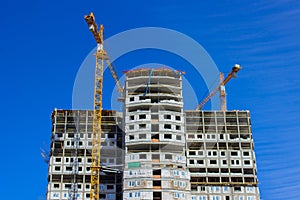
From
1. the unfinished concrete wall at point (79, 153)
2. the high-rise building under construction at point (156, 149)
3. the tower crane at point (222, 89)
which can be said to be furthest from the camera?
the tower crane at point (222, 89)

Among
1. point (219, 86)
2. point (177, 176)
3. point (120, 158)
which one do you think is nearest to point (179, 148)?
point (177, 176)

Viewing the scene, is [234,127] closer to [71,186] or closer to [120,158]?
[120,158]

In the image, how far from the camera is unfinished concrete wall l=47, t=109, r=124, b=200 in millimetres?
124000

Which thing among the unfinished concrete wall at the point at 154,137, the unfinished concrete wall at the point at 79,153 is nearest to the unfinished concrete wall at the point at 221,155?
the unfinished concrete wall at the point at 154,137

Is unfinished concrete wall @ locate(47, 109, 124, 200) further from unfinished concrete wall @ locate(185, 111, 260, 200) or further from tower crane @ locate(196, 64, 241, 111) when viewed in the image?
tower crane @ locate(196, 64, 241, 111)

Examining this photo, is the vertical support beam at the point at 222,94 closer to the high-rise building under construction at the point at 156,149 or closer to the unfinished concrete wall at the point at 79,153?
the high-rise building under construction at the point at 156,149

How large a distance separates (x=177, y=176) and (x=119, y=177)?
19754 mm

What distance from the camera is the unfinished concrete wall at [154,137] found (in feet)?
363

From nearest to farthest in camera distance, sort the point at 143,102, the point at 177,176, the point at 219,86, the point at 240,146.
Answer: the point at 177,176
the point at 143,102
the point at 240,146
the point at 219,86

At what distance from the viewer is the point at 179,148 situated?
11750cm

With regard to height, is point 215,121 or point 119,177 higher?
point 215,121

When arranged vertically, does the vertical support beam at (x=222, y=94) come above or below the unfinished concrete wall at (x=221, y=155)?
above

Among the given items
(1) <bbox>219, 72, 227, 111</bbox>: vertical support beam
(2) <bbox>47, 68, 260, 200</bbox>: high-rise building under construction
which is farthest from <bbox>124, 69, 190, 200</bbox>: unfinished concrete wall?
(1) <bbox>219, 72, 227, 111</bbox>: vertical support beam

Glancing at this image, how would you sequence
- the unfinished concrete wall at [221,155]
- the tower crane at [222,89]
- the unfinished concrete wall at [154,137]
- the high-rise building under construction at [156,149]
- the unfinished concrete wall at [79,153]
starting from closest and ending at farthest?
1. the unfinished concrete wall at [154,137]
2. the high-rise building under construction at [156,149]
3. the unfinished concrete wall at [79,153]
4. the unfinished concrete wall at [221,155]
5. the tower crane at [222,89]
